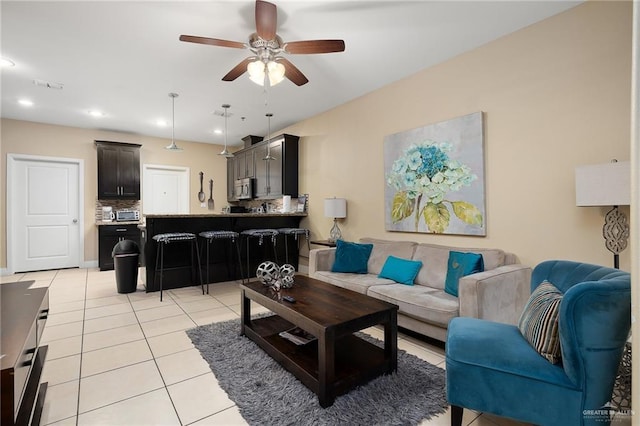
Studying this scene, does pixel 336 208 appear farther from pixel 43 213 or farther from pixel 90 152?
pixel 43 213

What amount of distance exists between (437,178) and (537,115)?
1.03 metres

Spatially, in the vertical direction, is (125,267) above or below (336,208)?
below

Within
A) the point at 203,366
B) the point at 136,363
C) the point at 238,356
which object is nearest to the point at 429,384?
the point at 238,356

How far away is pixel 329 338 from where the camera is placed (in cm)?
169

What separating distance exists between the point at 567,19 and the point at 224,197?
6946mm

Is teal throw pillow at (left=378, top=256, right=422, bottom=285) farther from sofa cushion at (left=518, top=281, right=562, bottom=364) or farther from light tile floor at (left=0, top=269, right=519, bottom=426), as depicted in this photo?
sofa cushion at (left=518, top=281, right=562, bottom=364)

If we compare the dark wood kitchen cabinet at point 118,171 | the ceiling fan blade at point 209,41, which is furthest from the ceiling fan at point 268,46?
the dark wood kitchen cabinet at point 118,171

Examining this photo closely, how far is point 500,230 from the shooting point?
2.82 metres

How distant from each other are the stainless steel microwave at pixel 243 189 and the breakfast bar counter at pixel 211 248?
145cm

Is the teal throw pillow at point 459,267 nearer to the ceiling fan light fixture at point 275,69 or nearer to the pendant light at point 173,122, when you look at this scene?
the ceiling fan light fixture at point 275,69

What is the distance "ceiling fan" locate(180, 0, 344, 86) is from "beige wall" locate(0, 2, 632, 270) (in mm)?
1542

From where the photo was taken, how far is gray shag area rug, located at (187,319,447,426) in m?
1.60

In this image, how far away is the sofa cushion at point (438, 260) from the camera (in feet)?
8.73

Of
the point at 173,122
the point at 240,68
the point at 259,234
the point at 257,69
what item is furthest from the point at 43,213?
the point at 257,69
